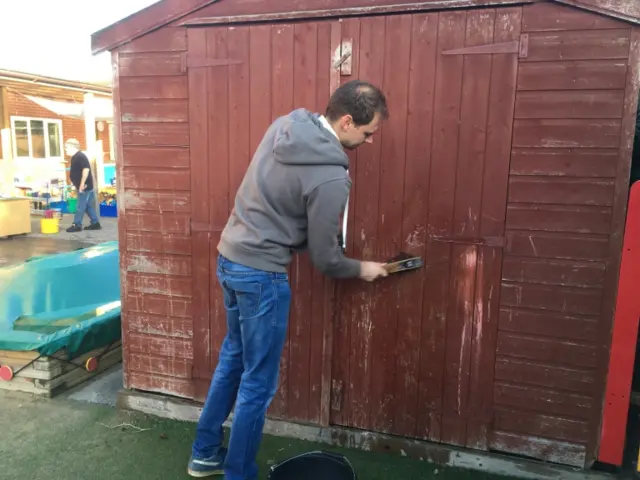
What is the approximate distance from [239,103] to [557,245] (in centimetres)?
195

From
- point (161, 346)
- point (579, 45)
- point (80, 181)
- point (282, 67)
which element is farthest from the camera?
point (80, 181)

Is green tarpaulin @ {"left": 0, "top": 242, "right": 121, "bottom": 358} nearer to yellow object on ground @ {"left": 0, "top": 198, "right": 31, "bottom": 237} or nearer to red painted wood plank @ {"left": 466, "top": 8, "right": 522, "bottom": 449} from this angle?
red painted wood plank @ {"left": 466, "top": 8, "right": 522, "bottom": 449}

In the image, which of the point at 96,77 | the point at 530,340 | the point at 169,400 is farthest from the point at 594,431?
the point at 96,77

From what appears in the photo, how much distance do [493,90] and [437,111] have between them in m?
0.30

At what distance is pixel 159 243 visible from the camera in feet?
11.3

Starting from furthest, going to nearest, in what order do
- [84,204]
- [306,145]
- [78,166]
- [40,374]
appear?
[84,204] → [78,166] → [40,374] → [306,145]

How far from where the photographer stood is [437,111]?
2791mm

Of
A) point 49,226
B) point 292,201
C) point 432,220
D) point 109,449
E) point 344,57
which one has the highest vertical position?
point 344,57

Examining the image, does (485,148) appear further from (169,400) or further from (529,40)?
(169,400)

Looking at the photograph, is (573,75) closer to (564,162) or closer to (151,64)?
(564,162)

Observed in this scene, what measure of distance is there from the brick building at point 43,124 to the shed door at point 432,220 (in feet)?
42.7

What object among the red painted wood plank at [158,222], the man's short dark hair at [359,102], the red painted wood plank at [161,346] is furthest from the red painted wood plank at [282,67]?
the red painted wood plank at [161,346]

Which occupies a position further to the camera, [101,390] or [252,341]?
[101,390]

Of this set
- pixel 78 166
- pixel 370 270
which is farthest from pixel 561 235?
pixel 78 166
